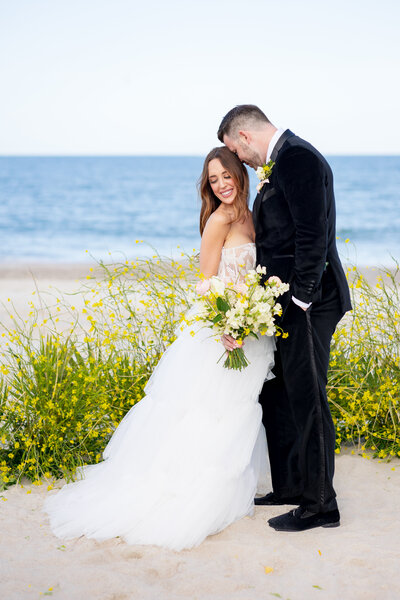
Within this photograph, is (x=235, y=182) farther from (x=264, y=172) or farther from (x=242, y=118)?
(x=242, y=118)

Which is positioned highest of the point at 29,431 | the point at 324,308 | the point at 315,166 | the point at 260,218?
the point at 315,166

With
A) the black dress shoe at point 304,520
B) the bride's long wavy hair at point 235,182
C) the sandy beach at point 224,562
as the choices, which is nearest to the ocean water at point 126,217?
the bride's long wavy hair at point 235,182

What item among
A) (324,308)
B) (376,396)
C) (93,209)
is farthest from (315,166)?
(93,209)

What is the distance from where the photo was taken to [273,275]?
3516 millimetres

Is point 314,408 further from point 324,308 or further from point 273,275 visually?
point 273,275

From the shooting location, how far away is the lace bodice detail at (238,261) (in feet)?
12.2

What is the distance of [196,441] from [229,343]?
0.60 metres

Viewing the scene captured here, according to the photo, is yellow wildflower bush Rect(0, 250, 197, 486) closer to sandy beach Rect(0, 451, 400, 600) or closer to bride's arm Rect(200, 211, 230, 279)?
sandy beach Rect(0, 451, 400, 600)

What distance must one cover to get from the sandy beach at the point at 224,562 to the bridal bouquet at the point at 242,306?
111cm

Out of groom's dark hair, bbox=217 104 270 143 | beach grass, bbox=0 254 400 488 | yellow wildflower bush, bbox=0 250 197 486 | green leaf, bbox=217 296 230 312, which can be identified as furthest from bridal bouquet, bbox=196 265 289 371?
yellow wildflower bush, bbox=0 250 197 486

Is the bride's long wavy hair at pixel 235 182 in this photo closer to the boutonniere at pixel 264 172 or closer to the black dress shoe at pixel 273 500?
the boutonniere at pixel 264 172

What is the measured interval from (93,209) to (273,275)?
1314 inches

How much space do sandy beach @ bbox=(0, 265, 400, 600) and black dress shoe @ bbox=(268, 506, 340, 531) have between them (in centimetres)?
5

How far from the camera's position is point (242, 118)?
361 cm
